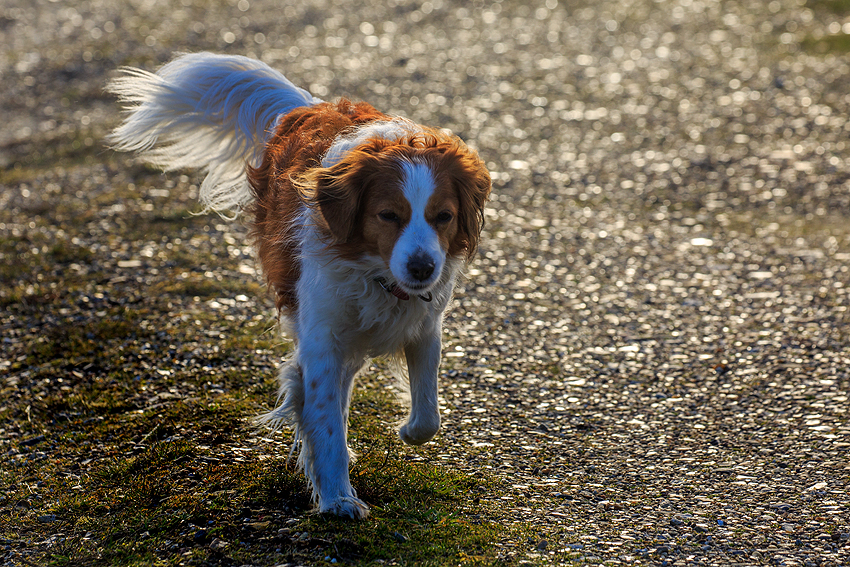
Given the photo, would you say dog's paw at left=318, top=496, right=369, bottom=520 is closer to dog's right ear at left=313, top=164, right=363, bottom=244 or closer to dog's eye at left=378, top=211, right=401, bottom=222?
dog's right ear at left=313, top=164, right=363, bottom=244

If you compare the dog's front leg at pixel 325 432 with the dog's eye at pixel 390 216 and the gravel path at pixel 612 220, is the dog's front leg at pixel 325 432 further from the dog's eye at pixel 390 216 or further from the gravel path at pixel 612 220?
the gravel path at pixel 612 220

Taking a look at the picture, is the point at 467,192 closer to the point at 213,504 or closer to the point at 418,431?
the point at 418,431

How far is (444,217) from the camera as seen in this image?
4242 millimetres

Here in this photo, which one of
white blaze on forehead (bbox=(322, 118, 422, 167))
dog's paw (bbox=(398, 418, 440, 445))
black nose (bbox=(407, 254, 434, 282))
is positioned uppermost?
white blaze on forehead (bbox=(322, 118, 422, 167))


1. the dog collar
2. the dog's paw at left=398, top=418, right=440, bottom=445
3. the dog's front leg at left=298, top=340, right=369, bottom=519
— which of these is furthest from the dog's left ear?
the dog's paw at left=398, top=418, right=440, bottom=445

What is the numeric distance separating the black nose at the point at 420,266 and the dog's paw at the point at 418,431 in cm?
107

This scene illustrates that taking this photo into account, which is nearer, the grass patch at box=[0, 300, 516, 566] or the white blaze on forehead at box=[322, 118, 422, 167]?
the grass patch at box=[0, 300, 516, 566]

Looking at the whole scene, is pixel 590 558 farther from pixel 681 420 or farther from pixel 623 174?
pixel 623 174

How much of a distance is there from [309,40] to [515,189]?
796 cm

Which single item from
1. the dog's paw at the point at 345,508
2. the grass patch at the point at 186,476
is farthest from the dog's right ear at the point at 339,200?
the grass patch at the point at 186,476

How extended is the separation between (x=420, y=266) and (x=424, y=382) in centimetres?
97

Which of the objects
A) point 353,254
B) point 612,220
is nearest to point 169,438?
point 353,254

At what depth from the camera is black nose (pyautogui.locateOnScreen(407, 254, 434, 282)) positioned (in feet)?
13.1

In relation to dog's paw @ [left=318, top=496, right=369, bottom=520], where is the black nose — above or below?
above
